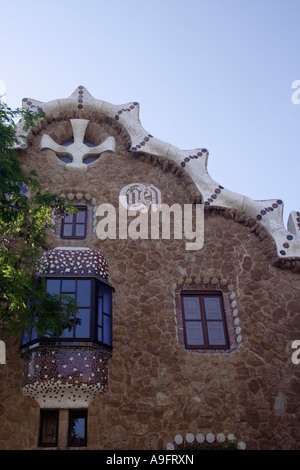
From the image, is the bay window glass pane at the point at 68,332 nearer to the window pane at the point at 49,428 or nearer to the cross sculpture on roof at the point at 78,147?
the window pane at the point at 49,428

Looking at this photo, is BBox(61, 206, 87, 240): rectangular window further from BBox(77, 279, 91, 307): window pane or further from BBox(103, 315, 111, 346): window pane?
BBox(103, 315, 111, 346): window pane

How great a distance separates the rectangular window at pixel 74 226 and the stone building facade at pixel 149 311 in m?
0.03

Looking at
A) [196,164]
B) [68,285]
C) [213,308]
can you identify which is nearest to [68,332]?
[68,285]

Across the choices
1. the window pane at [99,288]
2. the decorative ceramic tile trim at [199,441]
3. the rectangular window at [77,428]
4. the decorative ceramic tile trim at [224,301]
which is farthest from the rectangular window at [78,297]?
the decorative ceramic tile trim at [199,441]

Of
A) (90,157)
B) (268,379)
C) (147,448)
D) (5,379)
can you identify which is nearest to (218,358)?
(268,379)

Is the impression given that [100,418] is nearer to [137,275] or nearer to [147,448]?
[147,448]

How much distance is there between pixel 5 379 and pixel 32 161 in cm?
465

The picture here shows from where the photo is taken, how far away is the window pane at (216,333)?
813cm

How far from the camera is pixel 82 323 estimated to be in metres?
7.52

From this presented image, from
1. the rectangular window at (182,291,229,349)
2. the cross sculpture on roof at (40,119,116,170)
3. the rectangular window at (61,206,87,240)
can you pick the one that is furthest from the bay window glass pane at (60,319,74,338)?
the cross sculpture on roof at (40,119,116,170)

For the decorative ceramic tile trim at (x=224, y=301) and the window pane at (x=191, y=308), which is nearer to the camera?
the decorative ceramic tile trim at (x=224, y=301)

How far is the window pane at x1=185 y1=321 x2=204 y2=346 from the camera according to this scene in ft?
26.5

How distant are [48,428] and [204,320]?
3.10 m

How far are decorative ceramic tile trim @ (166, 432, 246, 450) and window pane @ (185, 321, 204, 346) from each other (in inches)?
59.1
